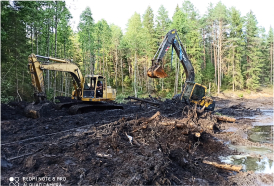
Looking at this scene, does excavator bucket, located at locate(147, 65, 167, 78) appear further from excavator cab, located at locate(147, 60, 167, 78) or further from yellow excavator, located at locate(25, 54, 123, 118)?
yellow excavator, located at locate(25, 54, 123, 118)

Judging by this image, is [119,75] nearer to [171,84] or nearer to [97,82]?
[171,84]

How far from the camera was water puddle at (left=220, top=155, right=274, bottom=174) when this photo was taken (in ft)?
18.2

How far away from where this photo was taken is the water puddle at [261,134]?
8.58 meters

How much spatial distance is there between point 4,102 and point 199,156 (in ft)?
41.6

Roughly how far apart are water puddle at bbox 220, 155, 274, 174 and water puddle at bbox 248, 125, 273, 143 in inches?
98.0

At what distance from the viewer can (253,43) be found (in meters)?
38.0

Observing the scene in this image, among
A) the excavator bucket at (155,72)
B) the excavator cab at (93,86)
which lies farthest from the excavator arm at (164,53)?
the excavator cab at (93,86)

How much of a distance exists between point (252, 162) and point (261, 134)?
435 cm

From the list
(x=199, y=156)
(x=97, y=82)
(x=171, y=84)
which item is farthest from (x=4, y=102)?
(x=171, y=84)

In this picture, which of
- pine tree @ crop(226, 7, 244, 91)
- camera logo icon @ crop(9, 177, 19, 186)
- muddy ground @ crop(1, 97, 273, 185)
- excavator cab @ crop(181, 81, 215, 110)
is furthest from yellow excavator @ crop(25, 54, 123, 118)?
pine tree @ crop(226, 7, 244, 91)

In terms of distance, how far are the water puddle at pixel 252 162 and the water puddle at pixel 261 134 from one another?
2489 mm

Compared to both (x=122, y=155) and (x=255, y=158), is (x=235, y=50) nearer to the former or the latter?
(x=255, y=158)

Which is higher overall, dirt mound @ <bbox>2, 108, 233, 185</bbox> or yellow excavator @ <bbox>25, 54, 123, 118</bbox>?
yellow excavator @ <bbox>25, 54, 123, 118</bbox>

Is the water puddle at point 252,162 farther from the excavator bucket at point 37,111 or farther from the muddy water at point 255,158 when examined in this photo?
the excavator bucket at point 37,111
